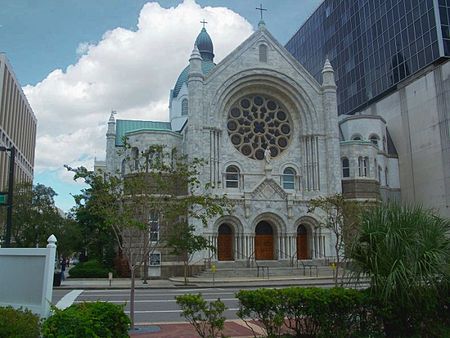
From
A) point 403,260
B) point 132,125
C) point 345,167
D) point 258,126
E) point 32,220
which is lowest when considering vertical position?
point 403,260

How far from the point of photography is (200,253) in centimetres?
3803

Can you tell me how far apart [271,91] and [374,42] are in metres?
18.2

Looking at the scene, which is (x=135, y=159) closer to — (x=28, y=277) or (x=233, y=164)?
(x=28, y=277)

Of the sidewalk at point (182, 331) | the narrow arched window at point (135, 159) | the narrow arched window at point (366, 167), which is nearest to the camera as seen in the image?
the sidewalk at point (182, 331)

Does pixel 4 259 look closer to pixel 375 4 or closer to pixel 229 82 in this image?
pixel 229 82

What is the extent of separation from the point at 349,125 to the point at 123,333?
42754mm

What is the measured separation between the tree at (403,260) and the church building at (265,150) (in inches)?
1091

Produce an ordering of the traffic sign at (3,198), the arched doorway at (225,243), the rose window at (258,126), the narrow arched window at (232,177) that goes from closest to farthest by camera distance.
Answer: the traffic sign at (3,198) → the arched doorway at (225,243) → the narrow arched window at (232,177) → the rose window at (258,126)

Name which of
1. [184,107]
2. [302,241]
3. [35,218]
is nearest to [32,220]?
[35,218]

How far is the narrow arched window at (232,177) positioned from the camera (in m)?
41.9

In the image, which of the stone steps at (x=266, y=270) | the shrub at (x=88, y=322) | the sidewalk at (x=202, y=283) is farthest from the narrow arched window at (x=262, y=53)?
the shrub at (x=88, y=322)

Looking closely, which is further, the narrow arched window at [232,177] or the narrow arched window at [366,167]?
the narrow arched window at [366,167]

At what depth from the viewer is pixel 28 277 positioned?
10852 mm

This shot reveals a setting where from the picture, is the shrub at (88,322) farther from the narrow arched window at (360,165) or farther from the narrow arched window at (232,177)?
the narrow arched window at (360,165)
